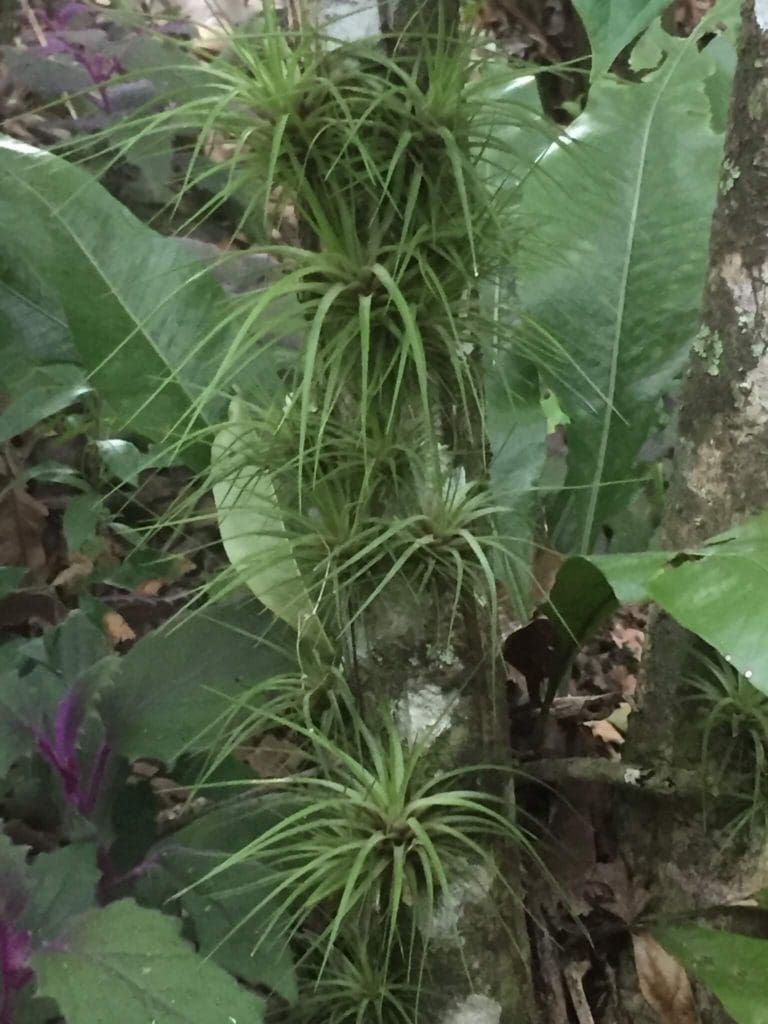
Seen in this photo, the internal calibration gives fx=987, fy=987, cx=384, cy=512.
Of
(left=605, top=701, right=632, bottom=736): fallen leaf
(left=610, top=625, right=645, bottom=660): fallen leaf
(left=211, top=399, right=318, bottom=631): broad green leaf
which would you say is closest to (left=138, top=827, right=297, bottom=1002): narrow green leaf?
(left=211, top=399, right=318, bottom=631): broad green leaf

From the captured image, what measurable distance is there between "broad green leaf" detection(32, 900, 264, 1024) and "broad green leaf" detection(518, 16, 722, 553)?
414mm

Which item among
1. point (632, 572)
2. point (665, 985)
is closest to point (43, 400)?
point (632, 572)

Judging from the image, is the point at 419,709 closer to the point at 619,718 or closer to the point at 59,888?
the point at 59,888

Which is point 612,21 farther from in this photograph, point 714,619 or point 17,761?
point 17,761

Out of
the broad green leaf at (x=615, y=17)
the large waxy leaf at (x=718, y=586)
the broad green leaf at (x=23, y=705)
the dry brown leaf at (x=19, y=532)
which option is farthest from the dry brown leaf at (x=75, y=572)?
the broad green leaf at (x=615, y=17)

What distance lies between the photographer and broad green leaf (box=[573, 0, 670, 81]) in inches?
12.3

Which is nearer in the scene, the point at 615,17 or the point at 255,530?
the point at 615,17

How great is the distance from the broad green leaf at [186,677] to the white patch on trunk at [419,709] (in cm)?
7

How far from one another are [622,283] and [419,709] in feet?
1.29

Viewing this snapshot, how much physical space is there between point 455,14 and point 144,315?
297mm

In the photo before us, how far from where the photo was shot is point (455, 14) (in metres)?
0.40

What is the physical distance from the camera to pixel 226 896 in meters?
0.47

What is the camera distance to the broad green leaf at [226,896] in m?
0.45

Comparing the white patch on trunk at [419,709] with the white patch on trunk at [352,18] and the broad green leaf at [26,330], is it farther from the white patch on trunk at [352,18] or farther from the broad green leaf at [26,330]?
the broad green leaf at [26,330]
